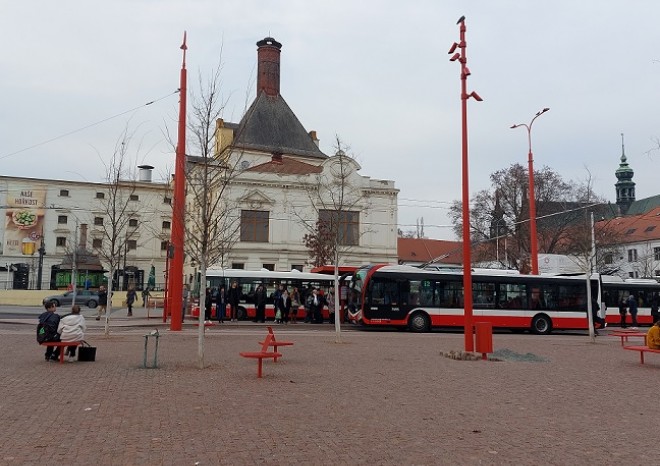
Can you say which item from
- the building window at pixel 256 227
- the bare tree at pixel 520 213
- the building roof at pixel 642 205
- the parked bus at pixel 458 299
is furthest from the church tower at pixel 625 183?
the parked bus at pixel 458 299

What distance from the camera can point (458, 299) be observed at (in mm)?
27422

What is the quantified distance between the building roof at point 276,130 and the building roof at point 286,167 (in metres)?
2.52

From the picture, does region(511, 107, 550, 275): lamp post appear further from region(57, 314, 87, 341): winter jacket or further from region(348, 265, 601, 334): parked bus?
region(57, 314, 87, 341): winter jacket

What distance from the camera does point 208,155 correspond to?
572 inches

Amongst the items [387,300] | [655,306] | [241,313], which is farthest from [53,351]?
[655,306]

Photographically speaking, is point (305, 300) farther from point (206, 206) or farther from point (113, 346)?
point (206, 206)

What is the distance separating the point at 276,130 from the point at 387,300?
4399cm

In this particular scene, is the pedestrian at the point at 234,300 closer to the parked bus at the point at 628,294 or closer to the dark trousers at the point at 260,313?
the dark trousers at the point at 260,313

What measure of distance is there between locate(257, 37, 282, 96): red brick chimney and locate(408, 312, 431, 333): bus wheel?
165ft

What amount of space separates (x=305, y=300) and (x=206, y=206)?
1832 cm

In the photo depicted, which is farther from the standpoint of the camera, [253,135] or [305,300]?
[253,135]

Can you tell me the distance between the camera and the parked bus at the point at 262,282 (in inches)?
1225

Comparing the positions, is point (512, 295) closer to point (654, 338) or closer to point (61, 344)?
point (654, 338)

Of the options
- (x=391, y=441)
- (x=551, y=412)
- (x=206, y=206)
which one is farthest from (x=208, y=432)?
(x=206, y=206)
